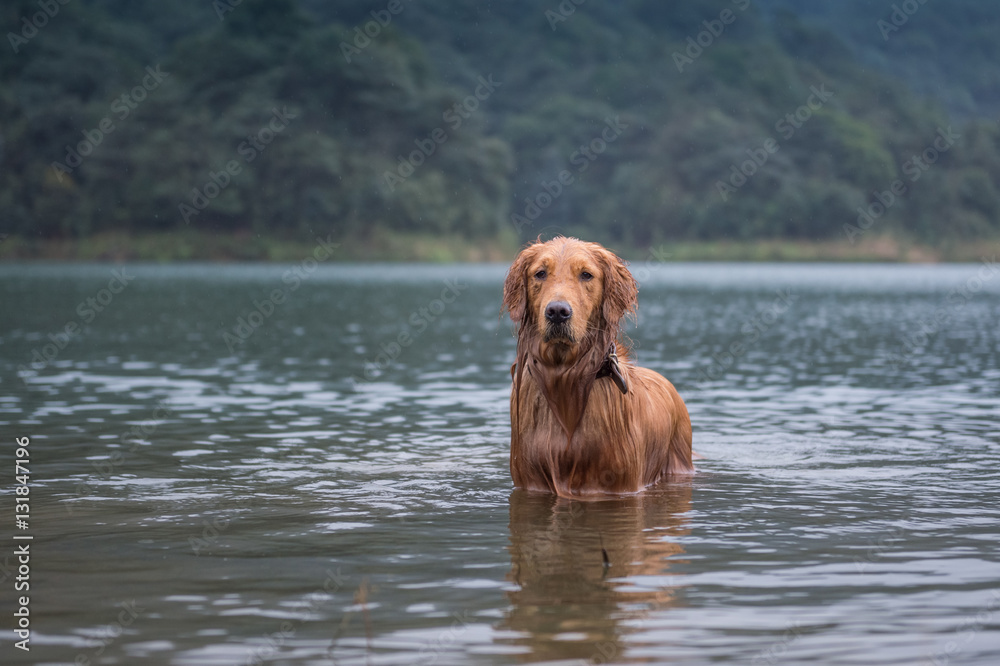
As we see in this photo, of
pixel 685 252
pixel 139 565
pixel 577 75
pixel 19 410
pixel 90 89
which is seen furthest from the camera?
pixel 577 75

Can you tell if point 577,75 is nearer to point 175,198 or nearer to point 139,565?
point 175,198

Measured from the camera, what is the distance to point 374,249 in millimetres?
107312

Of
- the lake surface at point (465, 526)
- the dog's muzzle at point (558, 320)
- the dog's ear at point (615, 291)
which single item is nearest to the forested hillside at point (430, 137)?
the lake surface at point (465, 526)

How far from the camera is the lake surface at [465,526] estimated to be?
6.10 m

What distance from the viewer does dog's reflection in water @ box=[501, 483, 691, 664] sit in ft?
19.9

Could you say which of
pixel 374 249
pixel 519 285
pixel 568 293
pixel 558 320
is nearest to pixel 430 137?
pixel 374 249

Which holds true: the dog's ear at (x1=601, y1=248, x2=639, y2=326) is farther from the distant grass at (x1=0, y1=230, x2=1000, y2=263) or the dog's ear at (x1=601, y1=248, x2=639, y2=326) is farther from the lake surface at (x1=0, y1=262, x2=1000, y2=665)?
the distant grass at (x1=0, y1=230, x2=1000, y2=263)

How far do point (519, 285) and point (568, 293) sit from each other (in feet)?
1.70

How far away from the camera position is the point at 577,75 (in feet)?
566

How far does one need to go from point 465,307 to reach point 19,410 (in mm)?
29676

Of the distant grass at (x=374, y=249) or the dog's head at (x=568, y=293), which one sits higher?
the distant grass at (x=374, y=249)

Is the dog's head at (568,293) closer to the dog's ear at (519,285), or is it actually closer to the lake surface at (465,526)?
the dog's ear at (519,285)

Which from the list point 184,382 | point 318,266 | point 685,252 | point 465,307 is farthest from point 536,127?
point 184,382

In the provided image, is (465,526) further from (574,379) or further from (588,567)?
(588,567)
